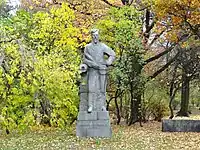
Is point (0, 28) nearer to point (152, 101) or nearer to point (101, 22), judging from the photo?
point (101, 22)

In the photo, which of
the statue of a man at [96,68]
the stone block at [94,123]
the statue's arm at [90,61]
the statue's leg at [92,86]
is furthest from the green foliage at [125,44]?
the stone block at [94,123]

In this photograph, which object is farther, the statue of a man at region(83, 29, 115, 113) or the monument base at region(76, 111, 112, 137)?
the statue of a man at region(83, 29, 115, 113)

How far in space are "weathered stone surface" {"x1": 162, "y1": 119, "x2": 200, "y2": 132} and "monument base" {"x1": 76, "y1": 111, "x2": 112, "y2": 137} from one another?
342 cm

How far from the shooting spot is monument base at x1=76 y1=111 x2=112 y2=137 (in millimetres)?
15445

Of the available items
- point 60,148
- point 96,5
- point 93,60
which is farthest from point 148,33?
point 60,148

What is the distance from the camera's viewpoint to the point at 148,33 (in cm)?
2320

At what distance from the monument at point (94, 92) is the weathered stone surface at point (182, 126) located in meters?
3.41

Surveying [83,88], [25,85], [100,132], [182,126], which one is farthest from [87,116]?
[25,85]

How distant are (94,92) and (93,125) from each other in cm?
106

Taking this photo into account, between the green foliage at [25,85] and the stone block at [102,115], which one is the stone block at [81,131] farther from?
the green foliage at [25,85]

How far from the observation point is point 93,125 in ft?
51.0

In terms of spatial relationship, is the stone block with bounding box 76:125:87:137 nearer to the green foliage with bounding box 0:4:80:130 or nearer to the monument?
the monument

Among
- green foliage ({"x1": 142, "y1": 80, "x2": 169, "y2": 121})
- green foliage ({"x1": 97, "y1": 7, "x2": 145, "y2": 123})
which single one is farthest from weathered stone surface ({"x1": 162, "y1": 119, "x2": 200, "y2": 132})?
green foliage ({"x1": 142, "y1": 80, "x2": 169, "y2": 121})

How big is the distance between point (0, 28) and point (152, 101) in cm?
1645
